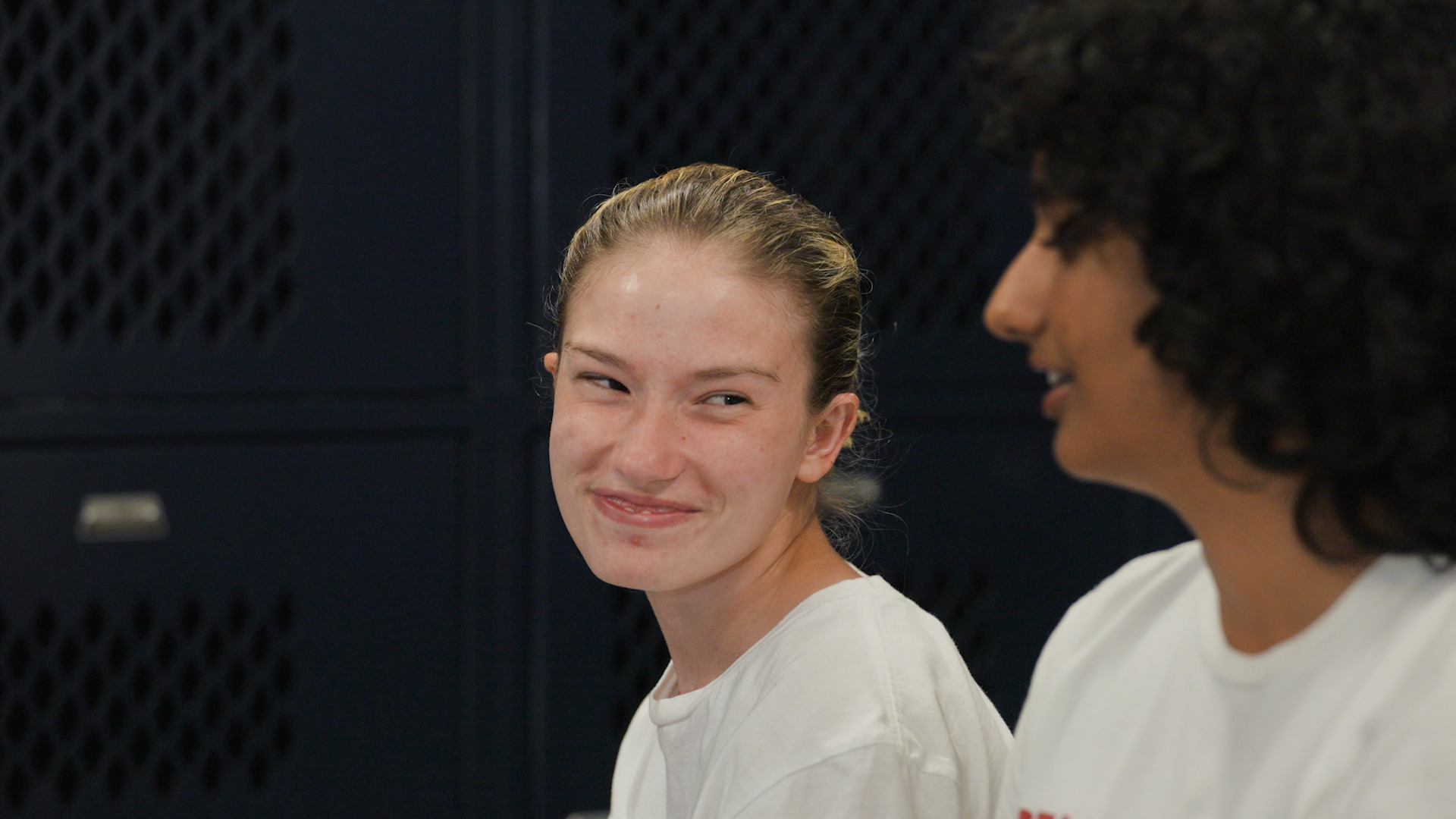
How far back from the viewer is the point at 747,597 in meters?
1.13

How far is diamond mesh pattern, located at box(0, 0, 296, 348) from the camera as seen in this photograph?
1.45 metres

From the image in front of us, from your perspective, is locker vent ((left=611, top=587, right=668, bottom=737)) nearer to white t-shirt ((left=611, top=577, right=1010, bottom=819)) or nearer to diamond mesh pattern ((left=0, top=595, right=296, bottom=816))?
diamond mesh pattern ((left=0, top=595, right=296, bottom=816))

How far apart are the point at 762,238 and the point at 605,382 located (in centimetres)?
16

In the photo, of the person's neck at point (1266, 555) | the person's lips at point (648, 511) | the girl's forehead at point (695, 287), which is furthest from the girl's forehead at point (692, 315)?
the person's neck at point (1266, 555)

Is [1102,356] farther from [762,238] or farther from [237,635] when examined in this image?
[237,635]

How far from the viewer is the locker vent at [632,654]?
1.65 meters

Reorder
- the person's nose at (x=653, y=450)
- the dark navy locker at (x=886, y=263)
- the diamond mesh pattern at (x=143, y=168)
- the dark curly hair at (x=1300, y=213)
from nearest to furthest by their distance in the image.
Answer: the dark curly hair at (x=1300, y=213)
the person's nose at (x=653, y=450)
the diamond mesh pattern at (x=143, y=168)
the dark navy locker at (x=886, y=263)

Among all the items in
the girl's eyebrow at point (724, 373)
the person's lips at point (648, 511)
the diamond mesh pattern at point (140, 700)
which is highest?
the girl's eyebrow at point (724, 373)

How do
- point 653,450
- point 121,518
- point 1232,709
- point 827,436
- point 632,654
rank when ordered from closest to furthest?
point 1232,709 → point 653,450 → point 827,436 → point 121,518 → point 632,654

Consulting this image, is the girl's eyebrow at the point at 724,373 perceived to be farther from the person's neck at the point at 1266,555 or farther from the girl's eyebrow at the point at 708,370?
the person's neck at the point at 1266,555

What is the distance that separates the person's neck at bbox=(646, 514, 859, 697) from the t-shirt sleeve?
0.18 metres

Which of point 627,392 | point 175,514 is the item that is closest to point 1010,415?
point 627,392

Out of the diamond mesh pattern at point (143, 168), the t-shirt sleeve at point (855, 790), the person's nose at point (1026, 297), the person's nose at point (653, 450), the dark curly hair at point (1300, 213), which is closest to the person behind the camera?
the dark curly hair at point (1300, 213)

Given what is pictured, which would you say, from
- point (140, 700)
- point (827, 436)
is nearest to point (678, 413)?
point (827, 436)
